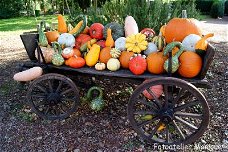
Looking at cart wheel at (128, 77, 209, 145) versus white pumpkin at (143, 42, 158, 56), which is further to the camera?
white pumpkin at (143, 42, 158, 56)

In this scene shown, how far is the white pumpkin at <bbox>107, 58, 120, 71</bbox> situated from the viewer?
127 inches

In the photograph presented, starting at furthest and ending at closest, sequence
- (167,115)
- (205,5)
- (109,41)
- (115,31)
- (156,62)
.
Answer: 1. (205,5)
2. (115,31)
3. (109,41)
4. (156,62)
5. (167,115)

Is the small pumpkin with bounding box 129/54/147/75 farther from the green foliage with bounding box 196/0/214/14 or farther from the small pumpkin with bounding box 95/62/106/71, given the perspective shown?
the green foliage with bounding box 196/0/214/14

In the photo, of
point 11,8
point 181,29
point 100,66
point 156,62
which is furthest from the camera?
point 11,8

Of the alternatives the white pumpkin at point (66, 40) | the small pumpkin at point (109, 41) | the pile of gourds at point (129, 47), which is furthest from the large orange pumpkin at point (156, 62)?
the white pumpkin at point (66, 40)

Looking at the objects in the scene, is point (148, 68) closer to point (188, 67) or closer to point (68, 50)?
point (188, 67)

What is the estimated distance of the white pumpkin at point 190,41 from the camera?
2998 mm

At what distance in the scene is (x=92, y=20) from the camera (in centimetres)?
514

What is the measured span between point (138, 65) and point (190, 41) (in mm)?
559

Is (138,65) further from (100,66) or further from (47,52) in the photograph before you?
(47,52)

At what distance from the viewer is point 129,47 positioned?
323cm

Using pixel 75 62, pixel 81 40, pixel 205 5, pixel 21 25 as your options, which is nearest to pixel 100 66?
pixel 75 62

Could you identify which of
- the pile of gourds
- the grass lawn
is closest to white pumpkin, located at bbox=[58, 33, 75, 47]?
the pile of gourds

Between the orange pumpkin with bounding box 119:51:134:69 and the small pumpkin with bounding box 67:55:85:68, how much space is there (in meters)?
0.42
